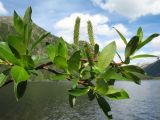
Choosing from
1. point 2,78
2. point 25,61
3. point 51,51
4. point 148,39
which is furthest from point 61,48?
point 148,39

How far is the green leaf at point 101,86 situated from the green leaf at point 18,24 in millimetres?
415

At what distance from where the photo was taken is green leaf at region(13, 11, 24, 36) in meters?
1.43

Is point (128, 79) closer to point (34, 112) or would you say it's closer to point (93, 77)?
point (93, 77)

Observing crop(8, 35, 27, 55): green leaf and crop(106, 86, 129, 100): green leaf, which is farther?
crop(106, 86, 129, 100): green leaf

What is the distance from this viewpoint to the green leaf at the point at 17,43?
1.39 metres

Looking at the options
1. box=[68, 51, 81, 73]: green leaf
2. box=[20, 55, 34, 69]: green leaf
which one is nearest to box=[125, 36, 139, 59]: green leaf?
box=[68, 51, 81, 73]: green leaf

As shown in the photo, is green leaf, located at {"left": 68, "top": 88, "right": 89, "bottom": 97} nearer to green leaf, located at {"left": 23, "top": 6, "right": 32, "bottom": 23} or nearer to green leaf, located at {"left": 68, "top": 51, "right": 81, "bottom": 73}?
green leaf, located at {"left": 68, "top": 51, "right": 81, "bottom": 73}

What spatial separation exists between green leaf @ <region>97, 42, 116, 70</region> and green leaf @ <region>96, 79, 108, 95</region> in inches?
3.3

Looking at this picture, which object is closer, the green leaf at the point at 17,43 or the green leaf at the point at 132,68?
the green leaf at the point at 17,43

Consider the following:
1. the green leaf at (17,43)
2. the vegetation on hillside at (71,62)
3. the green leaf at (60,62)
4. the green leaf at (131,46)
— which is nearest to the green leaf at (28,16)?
the vegetation on hillside at (71,62)

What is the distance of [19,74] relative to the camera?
135cm

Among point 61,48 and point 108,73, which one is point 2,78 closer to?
point 61,48

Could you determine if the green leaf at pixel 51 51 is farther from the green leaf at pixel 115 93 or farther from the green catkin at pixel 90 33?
the green leaf at pixel 115 93

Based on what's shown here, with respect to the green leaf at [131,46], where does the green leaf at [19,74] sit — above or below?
below
